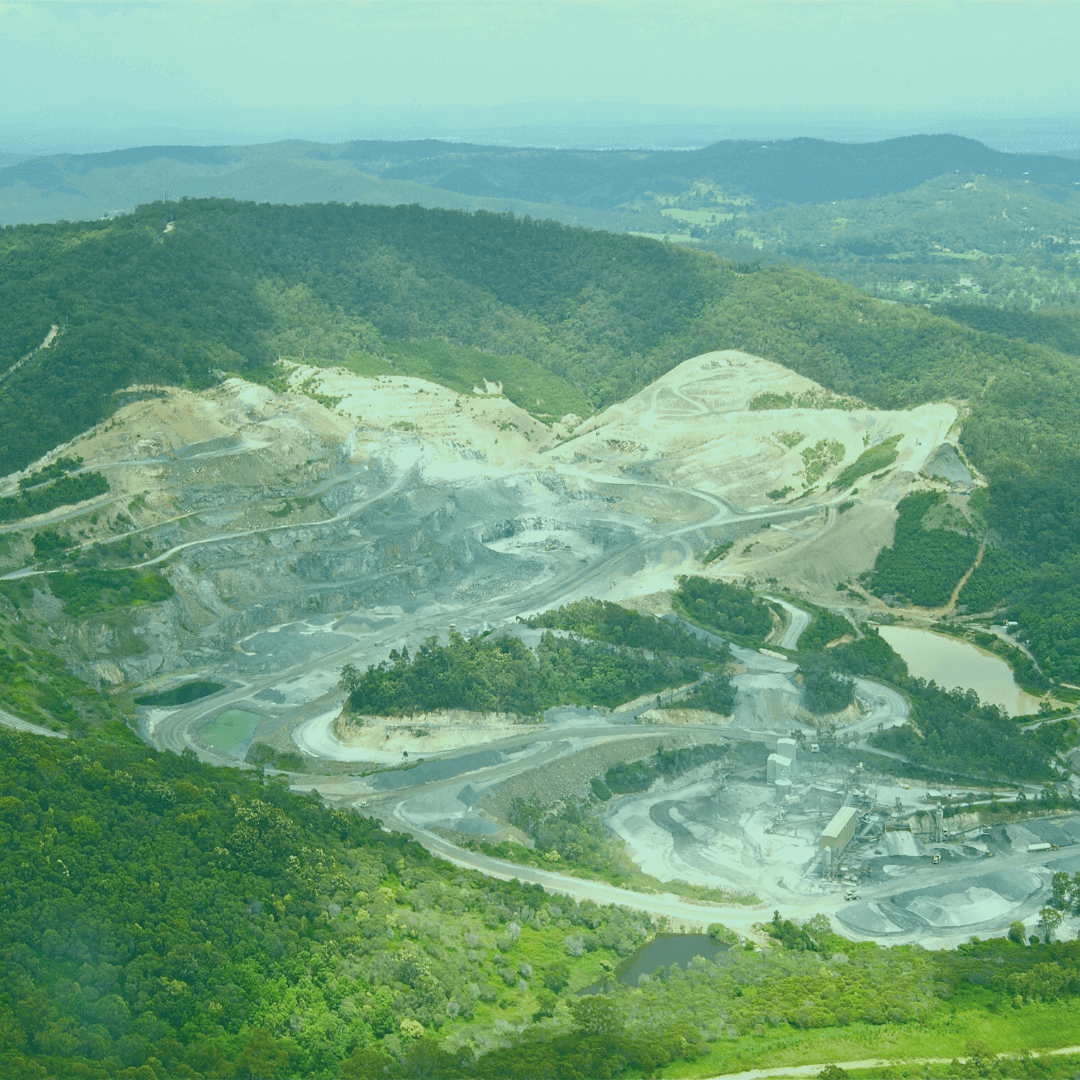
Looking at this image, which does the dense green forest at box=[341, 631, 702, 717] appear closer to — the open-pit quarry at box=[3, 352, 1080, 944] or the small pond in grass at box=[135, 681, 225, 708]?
the open-pit quarry at box=[3, 352, 1080, 944]

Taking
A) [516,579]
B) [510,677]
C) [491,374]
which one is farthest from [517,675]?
[491,374]

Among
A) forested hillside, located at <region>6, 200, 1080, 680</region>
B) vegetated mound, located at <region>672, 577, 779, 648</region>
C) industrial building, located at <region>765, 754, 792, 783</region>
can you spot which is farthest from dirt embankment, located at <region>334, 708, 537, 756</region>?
forested hillside, located at <region>6, 200, 1080, 680</region>

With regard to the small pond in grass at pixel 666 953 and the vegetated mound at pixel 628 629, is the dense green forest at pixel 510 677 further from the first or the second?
the small pond in grass at pixel 666 953

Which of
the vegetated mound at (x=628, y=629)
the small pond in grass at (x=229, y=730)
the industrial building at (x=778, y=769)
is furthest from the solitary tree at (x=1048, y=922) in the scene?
the small pond in grass at (x=229, y=730)

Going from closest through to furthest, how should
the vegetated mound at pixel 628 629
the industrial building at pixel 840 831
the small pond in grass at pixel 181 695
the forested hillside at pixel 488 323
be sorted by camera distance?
the industrial building at pixel 840 831, the small pond in grass at pixel 181 695, the vegetated mound at pixel 628 629, the forested hillside at pixel 488 323

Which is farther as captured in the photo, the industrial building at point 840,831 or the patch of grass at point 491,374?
the patch of grass at point 491,374

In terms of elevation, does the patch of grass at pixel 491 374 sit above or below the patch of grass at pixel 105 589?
above
